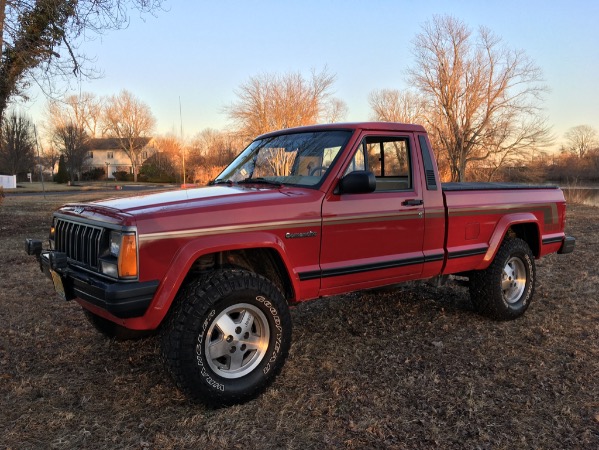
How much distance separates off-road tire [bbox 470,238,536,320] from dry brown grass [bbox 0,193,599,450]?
17cm

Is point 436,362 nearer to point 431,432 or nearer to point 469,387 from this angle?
point 469,387

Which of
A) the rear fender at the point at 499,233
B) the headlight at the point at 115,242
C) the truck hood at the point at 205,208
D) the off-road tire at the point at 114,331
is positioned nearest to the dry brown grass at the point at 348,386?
the off-road tire at the point at 114,331

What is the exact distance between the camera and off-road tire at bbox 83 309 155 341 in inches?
151

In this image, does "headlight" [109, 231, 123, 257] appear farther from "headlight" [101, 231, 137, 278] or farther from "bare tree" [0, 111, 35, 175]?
"bare tree" [0, 111, 35, 175]

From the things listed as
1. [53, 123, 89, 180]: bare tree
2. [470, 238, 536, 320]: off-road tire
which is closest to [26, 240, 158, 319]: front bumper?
[470, 238, 536, 320]: off-road tire

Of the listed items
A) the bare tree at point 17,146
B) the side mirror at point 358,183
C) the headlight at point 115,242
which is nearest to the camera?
the headlight at point 115,242

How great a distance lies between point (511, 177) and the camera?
30.6 metres

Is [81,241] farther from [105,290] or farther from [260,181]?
[260,181]

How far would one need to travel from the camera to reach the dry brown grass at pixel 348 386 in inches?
110

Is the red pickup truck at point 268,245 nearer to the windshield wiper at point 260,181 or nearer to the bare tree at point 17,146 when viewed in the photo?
the windshield wiper at point 260,181

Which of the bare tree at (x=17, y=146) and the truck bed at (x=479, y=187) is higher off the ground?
the bare tree at (x=17, y=146)

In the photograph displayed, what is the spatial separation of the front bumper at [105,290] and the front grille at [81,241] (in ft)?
0.30

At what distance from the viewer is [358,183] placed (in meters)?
3.48

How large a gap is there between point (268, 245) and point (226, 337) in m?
0.69
